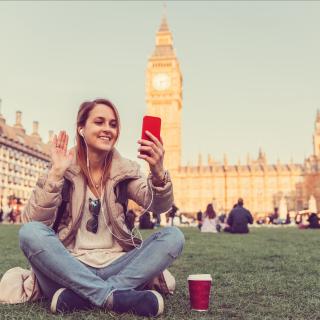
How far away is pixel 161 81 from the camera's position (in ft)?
250

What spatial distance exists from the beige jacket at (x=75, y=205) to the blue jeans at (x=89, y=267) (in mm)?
115

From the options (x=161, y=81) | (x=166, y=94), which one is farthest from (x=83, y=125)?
(x=161, y=81)

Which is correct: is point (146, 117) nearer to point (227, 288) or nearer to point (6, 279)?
point (6, 279)

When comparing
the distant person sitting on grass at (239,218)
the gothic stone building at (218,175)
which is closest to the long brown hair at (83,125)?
the distant person sitting on grass at (239,218)

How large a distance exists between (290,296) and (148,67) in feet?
248

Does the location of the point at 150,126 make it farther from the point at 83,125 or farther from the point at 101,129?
the point at 83,125

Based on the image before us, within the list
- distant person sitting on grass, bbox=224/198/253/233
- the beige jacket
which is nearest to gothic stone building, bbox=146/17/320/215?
distant person sitting on grass, bbox=224/198/253/233

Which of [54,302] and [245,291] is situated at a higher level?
[54,302]

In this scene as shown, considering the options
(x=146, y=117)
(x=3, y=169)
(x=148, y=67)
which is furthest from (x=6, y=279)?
(x=148, y=67)

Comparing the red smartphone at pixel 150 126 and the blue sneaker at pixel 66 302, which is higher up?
the red smartphone at pixel 150 126

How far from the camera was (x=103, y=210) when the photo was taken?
2715 mm

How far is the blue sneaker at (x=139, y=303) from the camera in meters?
2.39

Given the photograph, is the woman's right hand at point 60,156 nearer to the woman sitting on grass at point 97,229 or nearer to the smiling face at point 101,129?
the woman sitting on grass at point 97,229

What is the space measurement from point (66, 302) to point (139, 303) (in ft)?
1.35
